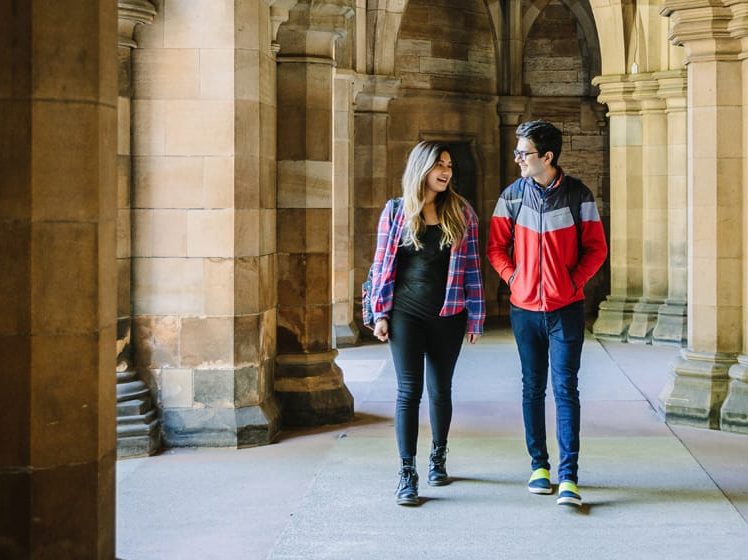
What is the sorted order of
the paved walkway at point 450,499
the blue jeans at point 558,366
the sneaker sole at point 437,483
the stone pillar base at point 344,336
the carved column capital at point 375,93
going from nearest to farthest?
the paved walkway at point 450,499 < the blue jeans at point 558,366 < the sneaker sole at point 437,483 < the stone pillar base at point 344,336 < the carved column capital at point 375,93

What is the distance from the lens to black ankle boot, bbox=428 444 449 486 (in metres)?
4.88

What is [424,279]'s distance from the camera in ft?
15.1

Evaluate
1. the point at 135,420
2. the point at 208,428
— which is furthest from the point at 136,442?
the point at 208,428

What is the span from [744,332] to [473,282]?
8.61 feet

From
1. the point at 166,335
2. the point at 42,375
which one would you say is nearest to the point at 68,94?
the point at 42,375

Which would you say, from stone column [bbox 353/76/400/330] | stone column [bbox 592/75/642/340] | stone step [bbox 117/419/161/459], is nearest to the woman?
stone step [bbox 117/419/161/459]

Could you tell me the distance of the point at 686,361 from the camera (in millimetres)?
6703

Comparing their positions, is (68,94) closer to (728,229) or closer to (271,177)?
(271,177)

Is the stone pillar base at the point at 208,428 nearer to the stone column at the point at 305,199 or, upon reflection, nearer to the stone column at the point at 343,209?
the stone column at the point at 305,199

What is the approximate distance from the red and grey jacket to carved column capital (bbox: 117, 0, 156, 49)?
2.32 metres

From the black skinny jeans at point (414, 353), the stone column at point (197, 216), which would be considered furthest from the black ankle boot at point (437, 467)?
the stone column at point (197, 216)

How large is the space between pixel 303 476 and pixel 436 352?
986mm

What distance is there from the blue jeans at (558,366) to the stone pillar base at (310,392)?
2.05 metres

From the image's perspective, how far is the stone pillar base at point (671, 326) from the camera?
10.9 metres
